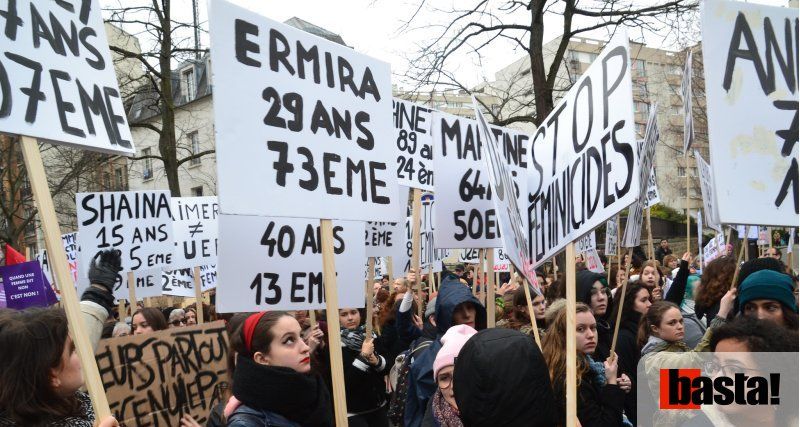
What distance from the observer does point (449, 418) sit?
2.97 m

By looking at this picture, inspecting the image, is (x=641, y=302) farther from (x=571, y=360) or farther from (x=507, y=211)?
(x=571, y=360)

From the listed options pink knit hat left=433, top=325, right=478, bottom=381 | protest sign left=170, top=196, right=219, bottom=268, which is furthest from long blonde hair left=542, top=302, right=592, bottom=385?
protest sign left=170, top=196, right=219, bottom=268

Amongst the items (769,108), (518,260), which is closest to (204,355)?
(518,260)

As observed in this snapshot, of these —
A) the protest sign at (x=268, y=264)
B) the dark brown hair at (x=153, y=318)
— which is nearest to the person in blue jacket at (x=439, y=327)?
the protest sign at (x=268, y=264)

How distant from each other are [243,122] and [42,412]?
130cm

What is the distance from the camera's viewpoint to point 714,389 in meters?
2.19

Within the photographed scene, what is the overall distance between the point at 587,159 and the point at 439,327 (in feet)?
5.39

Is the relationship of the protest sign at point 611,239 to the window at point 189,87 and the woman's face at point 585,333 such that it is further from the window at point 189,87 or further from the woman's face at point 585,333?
the window at point 189,87

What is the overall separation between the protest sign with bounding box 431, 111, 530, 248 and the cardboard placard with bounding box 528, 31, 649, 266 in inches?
49.9

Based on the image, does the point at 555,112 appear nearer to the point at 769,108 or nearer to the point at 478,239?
the point at 769,108

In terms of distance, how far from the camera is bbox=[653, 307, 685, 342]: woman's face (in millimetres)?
4211

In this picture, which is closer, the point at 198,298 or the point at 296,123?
the point at 296,123

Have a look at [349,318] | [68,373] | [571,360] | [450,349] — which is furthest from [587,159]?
[349,318]

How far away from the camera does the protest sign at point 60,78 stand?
2.77 meters
